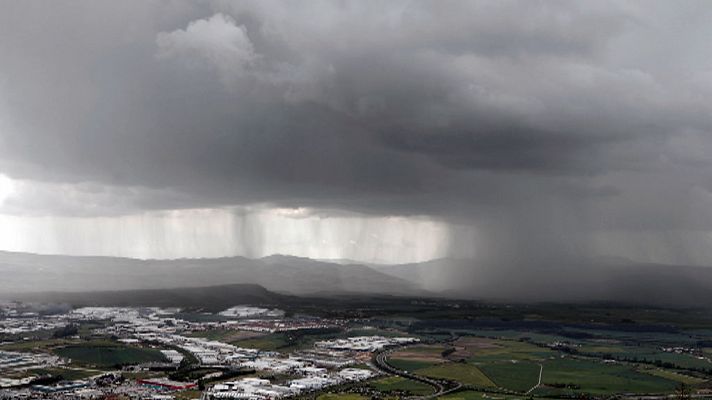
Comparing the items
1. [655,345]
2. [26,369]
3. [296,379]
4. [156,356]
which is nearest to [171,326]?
[156,356]

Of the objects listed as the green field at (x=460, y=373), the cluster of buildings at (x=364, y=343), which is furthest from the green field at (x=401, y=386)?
the cluster of buildings at (x=364, y=343)

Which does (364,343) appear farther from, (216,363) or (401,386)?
(401,386)

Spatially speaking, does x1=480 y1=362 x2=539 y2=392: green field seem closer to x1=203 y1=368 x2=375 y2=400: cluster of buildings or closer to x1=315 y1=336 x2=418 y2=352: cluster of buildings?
x1=203 y1=368 x2=375 y2=400: cluster of buildings

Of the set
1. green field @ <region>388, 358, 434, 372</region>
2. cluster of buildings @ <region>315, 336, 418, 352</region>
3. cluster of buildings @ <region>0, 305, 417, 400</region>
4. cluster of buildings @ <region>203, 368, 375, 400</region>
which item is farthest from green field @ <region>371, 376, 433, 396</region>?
cluster of buildings @ <region>315, 336, 418, 352</region>

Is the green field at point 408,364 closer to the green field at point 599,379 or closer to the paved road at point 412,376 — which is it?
the paved road at point 412,376

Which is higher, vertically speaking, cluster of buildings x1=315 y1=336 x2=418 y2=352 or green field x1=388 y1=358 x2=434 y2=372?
cluster of buildings x1=315 y1=336 x2=418 y2=352

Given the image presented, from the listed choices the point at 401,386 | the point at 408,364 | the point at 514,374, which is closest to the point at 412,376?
the point at 401,386

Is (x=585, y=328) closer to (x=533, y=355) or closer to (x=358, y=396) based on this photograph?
(x=533, y=355)
